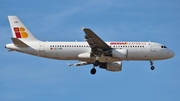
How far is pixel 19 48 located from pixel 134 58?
54.4 ft

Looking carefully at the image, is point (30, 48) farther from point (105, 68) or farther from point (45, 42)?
point (105, 68)

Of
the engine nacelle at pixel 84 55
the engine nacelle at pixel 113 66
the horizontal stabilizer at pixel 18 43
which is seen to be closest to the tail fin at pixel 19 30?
the horizontal stabilizer at pixel 18 43

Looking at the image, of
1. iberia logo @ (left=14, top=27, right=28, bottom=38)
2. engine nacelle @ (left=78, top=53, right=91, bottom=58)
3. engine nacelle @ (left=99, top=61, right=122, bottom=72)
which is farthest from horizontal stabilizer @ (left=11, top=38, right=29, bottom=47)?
engine nacelle @ (left=99, top=61, right=122, bottom=72)

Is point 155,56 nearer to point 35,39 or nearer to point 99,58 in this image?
point 99,58

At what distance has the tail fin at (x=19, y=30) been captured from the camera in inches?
3363

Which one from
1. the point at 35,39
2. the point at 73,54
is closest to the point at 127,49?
the point at 73,54

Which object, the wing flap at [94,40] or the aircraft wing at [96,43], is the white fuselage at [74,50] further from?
the wing flap at [94,40]

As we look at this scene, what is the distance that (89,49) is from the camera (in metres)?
84.1

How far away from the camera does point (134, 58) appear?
278ft

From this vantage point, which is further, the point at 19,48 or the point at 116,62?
the point at 116,62

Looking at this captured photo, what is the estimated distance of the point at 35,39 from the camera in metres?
85.1

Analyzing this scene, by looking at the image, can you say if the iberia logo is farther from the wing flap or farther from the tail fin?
the wing flap

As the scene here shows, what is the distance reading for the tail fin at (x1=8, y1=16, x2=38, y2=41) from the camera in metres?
85.4

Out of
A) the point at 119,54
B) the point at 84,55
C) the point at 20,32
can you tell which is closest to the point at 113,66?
the point at 119,54
